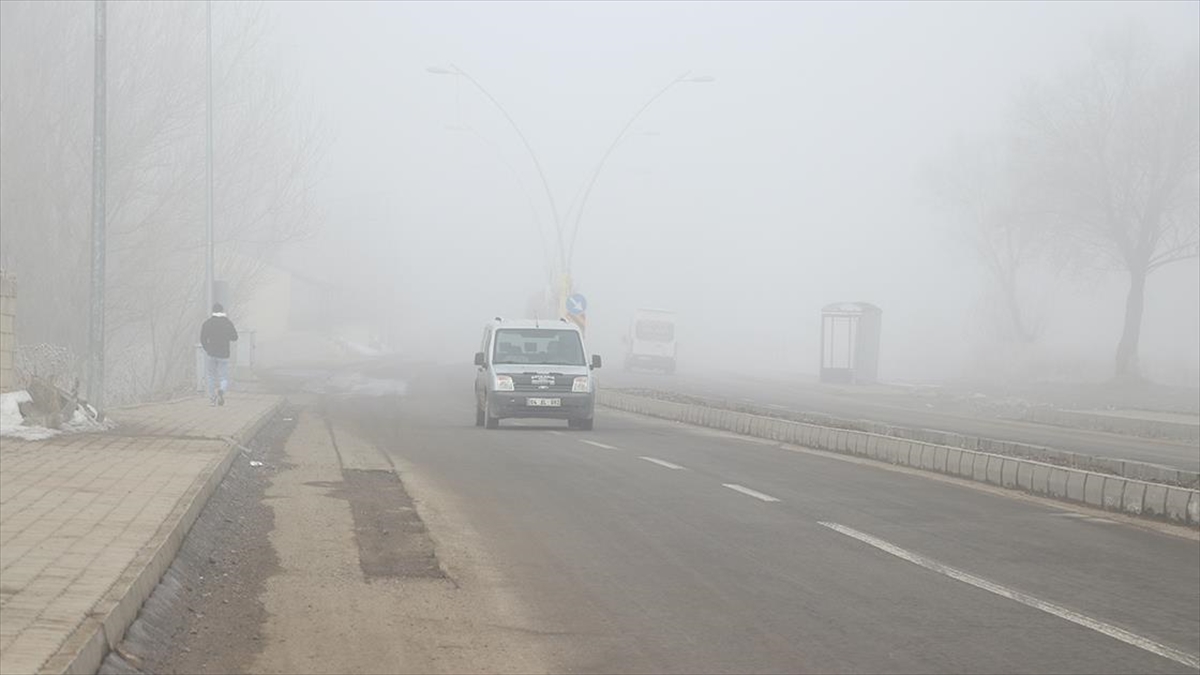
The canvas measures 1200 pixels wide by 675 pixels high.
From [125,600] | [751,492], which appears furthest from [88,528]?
[751,492]

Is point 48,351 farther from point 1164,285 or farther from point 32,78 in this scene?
point 1164,285

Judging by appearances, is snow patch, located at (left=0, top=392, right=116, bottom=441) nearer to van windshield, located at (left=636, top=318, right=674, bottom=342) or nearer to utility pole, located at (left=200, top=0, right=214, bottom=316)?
utility pole, located at (left=200, top=0, right=214, bottom=316)

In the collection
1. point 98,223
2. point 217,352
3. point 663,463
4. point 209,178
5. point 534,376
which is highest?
point 209,178

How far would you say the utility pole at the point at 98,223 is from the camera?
829 inches

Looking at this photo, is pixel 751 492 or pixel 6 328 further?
pixel 6 328

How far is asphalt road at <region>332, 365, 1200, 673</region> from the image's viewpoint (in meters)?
7.36

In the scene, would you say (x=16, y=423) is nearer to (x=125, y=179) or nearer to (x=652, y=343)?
(x=125, y=179)

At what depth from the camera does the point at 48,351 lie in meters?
29.2

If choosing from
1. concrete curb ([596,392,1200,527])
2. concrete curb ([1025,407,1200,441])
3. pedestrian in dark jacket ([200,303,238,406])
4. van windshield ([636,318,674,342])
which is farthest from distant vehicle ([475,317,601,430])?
van windshield ([636,318,674,342])

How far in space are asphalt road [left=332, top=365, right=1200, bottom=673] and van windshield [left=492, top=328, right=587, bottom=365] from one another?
7900 mm

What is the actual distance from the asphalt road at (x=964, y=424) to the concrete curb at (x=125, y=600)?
14.0m

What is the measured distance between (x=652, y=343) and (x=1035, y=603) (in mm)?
61341

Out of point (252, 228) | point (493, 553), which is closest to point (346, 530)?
point (493, 553)

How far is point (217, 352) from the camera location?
2842 centimetres
